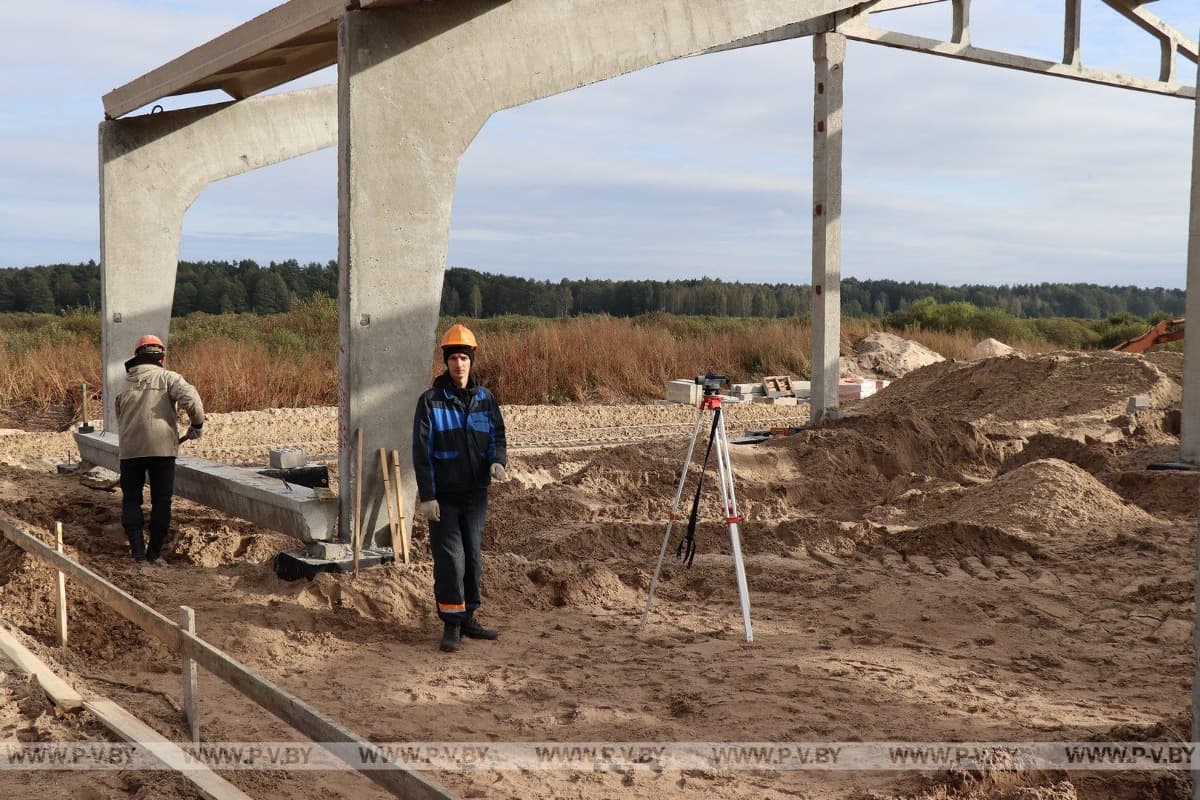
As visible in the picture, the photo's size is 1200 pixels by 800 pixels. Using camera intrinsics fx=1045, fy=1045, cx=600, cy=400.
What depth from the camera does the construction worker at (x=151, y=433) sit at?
322 inches

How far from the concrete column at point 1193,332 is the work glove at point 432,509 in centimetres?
841

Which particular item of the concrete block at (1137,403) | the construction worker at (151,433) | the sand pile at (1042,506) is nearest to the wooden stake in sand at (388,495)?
the construction worker at (151,433)

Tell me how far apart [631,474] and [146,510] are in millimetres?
4794

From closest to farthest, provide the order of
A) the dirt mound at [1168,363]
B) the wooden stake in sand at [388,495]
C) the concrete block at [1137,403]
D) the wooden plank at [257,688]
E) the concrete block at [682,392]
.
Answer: the wooden plank at [257,688], the wooden stake in sand at [388,495], the concrete block at [1137,403], the dirt mound at [1168,363], the concrete block at [682,392]

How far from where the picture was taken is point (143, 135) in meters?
10.9

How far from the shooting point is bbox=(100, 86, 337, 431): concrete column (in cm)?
1091

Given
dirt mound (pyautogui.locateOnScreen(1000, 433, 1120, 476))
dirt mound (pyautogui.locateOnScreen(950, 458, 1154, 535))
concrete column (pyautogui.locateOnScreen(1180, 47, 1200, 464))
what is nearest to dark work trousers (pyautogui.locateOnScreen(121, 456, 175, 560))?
dirt mound (pyautogui.locateOnScreen(950, 458, 1154, 535))

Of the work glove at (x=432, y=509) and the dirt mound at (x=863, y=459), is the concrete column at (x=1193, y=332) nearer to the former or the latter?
the dirt mound at (x=863, y=459)

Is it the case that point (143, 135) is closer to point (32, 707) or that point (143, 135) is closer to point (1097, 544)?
point (32, 707)

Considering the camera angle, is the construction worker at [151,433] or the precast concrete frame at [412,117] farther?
the construction worker at [151,433]

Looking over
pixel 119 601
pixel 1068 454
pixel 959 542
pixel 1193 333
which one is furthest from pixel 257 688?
pixel 1068 454

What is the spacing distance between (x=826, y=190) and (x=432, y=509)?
9.21m

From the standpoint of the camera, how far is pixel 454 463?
6.18m

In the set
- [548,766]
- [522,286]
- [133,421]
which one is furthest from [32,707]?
[522,286]
